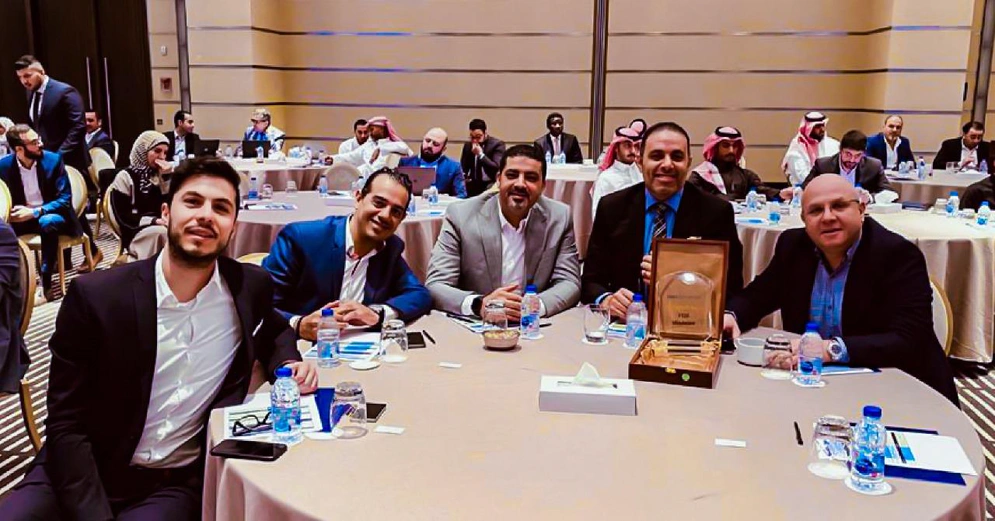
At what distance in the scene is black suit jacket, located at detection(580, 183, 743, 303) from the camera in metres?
3.47

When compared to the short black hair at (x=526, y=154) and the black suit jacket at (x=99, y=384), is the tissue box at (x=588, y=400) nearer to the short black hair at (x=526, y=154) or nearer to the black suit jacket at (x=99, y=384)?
the black suit jacket at (x=99, y=384)

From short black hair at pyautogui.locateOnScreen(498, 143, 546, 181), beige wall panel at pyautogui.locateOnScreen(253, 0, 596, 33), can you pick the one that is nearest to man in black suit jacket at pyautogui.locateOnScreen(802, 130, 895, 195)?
short black hair at pyautogui.locateOnScreen(498, 143, 546, 181)

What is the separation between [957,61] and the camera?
32.3 ft

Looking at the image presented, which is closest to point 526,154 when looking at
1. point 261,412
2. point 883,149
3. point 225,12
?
point 261,412

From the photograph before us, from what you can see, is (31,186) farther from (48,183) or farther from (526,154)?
(526,154)

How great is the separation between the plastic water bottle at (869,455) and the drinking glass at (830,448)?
0.03m

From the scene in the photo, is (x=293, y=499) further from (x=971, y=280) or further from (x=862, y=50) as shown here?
(x=862, y=50)

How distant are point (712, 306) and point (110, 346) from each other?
5.46ft

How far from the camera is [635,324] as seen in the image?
106 inches

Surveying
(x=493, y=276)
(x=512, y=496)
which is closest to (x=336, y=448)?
(x=512, y=496)

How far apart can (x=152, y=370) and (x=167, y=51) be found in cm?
1059

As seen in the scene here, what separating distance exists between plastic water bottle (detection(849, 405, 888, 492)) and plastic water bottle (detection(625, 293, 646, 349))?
927mm

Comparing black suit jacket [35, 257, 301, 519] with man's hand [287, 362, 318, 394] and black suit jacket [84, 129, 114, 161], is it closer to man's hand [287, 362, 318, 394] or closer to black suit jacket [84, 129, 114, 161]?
man's hand [287, 362, 318, 394]

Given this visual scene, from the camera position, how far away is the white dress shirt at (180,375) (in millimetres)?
2064
